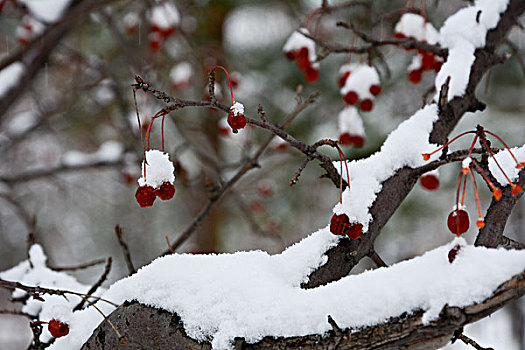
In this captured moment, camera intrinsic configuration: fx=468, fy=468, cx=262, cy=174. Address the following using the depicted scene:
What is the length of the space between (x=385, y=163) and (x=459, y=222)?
37cm

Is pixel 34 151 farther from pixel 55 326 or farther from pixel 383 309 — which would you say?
pixel 383 309

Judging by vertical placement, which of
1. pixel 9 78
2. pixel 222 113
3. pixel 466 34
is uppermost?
pixel 222 113

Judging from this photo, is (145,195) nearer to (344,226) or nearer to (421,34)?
(344,226)

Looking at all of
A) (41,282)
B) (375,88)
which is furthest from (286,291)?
(375,88)

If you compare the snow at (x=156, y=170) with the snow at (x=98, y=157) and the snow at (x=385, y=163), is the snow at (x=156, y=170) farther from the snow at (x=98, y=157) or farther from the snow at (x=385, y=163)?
the snow at (x=98, y=157)

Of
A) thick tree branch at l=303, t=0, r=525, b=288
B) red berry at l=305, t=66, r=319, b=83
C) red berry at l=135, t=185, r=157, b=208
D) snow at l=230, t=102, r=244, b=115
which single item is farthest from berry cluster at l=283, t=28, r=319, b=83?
red berry at l=135, t=185, r=157, b=208

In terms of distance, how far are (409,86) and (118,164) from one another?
3111 millimetres

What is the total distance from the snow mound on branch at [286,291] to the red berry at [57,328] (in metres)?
0.04

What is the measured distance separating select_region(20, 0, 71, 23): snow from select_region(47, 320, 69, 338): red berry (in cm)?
182

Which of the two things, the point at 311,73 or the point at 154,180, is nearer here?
the point at 154,180

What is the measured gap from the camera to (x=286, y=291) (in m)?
0.94

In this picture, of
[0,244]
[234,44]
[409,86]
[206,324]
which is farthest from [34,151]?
[206,324]

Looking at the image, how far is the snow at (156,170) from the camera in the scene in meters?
1.07

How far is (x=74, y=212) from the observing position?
8.17m
